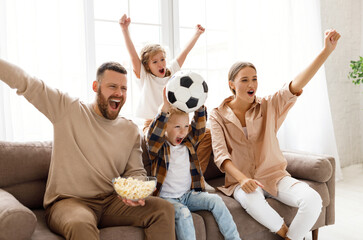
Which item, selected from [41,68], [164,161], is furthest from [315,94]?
[41,68]

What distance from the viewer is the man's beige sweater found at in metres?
1.74

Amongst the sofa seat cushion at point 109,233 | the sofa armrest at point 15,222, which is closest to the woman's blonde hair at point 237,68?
the sofa seat cushion at point 109,233

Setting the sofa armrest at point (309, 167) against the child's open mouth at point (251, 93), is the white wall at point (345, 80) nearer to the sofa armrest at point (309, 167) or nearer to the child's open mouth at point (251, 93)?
the sofa armrest at point (309, 167)

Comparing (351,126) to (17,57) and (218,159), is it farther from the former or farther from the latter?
(17,57)

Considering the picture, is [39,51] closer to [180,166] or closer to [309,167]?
[180,166]

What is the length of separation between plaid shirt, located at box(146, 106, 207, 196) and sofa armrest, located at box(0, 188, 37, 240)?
714mm

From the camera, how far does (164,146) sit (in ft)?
6.57

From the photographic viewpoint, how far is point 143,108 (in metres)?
2.52

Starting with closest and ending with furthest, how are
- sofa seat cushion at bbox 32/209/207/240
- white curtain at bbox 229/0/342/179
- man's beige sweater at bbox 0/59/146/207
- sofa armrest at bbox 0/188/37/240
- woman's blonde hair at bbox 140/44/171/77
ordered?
sofa armrest at bbox 0/188/37/240 → sofa seat cushion at bbox 32/209/207/240 → man's beige sweater at bbox 0/59/146/207 → woman's blonde hair at bbox 140/44/171/77 → white curtain at bbox 229/0/342/179

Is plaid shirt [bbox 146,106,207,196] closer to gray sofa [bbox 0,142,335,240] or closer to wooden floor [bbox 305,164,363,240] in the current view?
gray sofa [bbox 0,142,335,240]

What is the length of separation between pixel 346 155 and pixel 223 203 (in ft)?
10.5

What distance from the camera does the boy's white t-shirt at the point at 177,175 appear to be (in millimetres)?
1978

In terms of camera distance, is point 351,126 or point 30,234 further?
point 351,126

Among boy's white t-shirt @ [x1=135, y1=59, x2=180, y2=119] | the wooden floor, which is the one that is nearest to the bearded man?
boy's white t-shirt @ [x1=135, y1=59, x2=180, y2=119]
